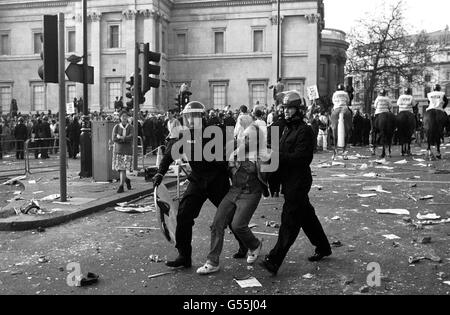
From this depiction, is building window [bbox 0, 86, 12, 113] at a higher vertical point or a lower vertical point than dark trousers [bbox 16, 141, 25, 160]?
higher

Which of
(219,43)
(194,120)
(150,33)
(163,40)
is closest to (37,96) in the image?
(163,40)

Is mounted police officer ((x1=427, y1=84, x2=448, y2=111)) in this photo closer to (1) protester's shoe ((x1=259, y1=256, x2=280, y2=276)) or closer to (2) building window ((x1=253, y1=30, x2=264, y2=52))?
(1) protester's shoe ((x1=259, y1=256, x2=280, y2=276))

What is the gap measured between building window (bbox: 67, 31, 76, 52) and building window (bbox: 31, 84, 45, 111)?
487 cm

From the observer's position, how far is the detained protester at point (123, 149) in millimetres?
12195

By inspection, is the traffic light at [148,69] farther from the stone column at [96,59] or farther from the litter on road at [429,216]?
the stone column at [96,59]

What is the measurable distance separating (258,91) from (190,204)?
46.6m

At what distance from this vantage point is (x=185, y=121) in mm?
6262

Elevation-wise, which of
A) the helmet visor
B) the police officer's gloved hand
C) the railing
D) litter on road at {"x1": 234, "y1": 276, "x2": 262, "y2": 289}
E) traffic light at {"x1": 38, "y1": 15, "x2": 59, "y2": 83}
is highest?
the railing

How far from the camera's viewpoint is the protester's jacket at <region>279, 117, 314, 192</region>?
5762 mm

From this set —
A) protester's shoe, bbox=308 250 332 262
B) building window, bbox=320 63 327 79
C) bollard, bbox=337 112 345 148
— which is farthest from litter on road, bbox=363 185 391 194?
building window, bbox=320 63 327 79

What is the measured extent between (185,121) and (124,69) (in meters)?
45.4

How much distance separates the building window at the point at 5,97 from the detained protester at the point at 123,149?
→ 152 ft
